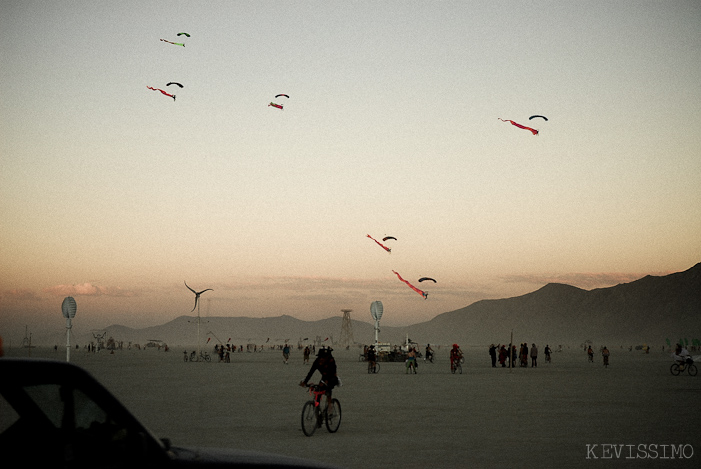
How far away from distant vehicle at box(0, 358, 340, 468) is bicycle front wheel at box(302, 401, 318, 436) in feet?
36.2

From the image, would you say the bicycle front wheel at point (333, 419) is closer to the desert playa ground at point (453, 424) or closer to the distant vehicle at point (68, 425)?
the desert playa ground at point (453, 424)

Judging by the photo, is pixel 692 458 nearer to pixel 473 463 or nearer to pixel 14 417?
pixel 473 463

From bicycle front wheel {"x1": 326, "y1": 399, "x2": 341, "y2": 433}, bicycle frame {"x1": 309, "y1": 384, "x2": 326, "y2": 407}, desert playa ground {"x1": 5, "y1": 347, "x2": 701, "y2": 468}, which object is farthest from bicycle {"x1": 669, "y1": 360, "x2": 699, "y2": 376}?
bicycle frame {"x1": 309, "y1": 384, "x2": 326, "y2": 407}

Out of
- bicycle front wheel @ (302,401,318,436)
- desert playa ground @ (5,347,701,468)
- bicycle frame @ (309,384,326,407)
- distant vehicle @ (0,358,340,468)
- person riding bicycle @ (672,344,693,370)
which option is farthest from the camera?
person riding bicycle @ (672,344,693,370)

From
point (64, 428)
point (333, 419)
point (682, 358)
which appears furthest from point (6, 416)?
point (682, 358)

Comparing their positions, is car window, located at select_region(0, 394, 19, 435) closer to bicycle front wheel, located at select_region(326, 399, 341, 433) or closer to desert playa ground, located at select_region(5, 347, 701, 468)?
desert playa ground, located at select_region(5, 347, 701, 468)

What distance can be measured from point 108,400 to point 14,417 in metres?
0.52

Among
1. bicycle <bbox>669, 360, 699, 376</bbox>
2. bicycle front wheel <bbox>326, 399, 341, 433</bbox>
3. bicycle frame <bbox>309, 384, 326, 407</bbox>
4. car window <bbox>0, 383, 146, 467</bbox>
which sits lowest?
bicycle <bbox>669, 360, 699, 376</bbox>

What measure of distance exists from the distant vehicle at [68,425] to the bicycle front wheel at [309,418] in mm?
11026

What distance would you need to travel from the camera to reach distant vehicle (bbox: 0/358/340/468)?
315 centimetres

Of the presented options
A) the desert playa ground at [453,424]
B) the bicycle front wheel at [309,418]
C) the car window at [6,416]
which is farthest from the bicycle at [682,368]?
the car window at [6,416]

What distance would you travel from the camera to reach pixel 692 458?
38.0ft

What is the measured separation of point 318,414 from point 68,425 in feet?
38.4

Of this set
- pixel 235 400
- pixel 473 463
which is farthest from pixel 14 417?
Result: pixel 235 400
